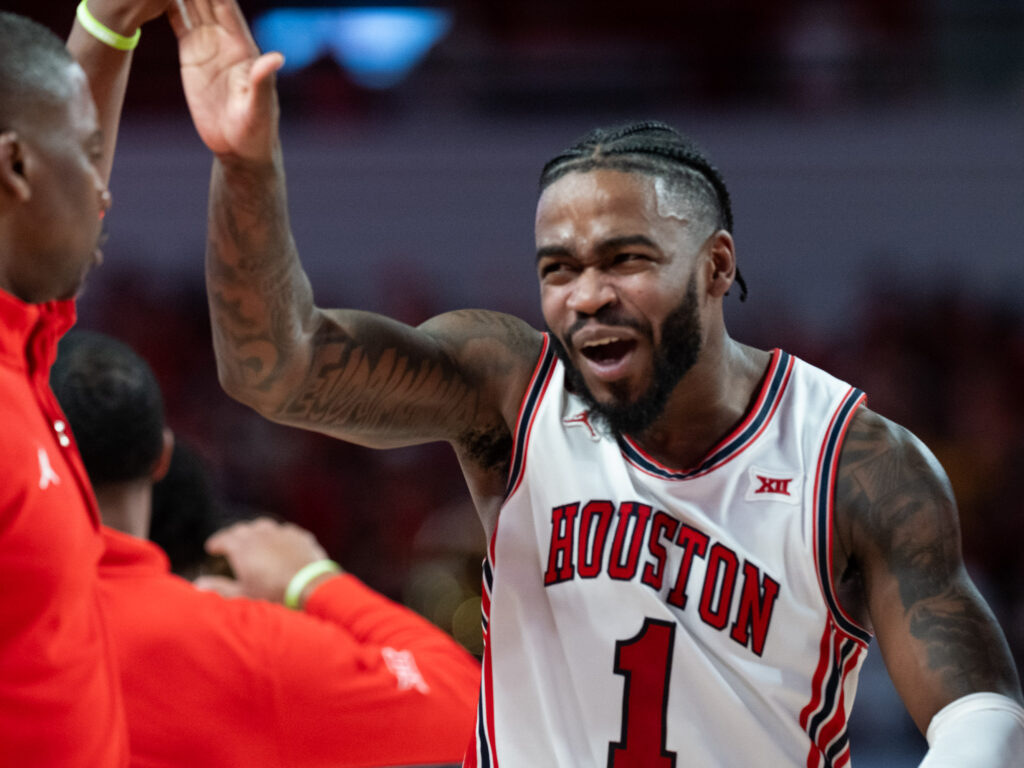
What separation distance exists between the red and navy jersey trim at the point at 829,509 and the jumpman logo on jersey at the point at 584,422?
42 centimetres

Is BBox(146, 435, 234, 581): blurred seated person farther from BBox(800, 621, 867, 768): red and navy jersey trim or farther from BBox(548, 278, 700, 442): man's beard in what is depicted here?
BBox(800, 621, 867, 768): red and navy jersey trim

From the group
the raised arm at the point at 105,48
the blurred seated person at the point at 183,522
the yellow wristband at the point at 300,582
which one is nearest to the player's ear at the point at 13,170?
the raised arm at the point at 105,48

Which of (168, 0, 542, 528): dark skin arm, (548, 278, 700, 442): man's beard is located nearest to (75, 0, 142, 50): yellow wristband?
(168, 0, 542, 528): dark skin arm

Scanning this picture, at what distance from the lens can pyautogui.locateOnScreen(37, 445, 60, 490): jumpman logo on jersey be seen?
1.72m

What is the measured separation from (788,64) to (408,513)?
12.7 ft

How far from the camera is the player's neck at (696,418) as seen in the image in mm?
2344

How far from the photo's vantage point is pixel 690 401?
235cm

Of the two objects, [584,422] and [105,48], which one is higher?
[105,48]

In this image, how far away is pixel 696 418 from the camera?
7.73 feet

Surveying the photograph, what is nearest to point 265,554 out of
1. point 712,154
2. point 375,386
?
point 375,386

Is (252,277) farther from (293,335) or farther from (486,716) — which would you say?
(486,716)

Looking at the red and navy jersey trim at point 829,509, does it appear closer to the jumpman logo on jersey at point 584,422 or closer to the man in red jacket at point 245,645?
the jumpman logo on jersey at point 584,422

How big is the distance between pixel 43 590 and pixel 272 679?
76cm

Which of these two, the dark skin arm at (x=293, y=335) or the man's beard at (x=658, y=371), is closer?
the dark skin arm at (x=293, y=335)
